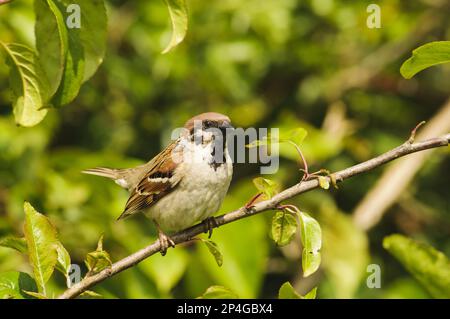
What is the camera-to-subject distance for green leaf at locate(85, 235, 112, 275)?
233 cm

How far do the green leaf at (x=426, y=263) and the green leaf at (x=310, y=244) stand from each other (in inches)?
29.6

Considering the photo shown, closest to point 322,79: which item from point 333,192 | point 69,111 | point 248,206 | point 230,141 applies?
point 333,192

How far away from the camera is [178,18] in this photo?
2.39 metres

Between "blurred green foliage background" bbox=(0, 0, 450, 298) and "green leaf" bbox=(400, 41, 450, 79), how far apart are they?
1.99 m

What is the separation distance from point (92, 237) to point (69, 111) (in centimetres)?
170

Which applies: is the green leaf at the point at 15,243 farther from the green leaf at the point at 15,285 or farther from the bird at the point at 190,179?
the bird at the point at 190,179

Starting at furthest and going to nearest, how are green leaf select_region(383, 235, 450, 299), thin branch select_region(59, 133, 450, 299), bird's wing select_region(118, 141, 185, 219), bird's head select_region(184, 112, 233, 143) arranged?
bird's wing select_region(118, 141, 185, 219)
bird's head select_region(184, 112, 233, 143)
green leaf select_region(383, 235, 450, 299)
thin branch select_region(59, 133, 450, 299)

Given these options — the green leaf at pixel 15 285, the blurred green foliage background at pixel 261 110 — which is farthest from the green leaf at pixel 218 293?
the blurred green foliage background at pixel 261 110

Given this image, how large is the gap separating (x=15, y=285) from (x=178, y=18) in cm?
103

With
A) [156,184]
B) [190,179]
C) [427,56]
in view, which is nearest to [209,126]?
[190,179]

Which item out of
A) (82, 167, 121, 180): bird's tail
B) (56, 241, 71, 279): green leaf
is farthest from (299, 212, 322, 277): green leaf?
(82, 167, 121, 180): bird's tail

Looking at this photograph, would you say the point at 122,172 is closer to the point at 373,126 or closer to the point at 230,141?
the point at 230,141

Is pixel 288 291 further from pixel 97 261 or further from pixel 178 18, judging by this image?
pixel 178 18

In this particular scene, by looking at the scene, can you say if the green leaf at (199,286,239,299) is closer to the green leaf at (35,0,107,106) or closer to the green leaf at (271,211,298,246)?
the green leaf at (271,211,298,246)
